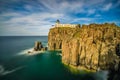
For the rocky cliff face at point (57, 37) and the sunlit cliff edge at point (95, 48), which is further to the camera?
the rocky cliff face at point (57, 37)

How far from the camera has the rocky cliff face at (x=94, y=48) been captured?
63.9 feet

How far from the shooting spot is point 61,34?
4225 cm

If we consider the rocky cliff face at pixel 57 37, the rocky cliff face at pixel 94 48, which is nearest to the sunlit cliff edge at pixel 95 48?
the rocky cliff face at pixel 94 48

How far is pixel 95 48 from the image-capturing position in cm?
2053

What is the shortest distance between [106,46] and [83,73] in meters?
5.30

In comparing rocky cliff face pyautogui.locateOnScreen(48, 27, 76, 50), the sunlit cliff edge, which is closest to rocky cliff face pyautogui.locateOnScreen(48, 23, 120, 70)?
the sunlit cliff edge

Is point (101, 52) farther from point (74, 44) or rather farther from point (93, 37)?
point (74, 44)

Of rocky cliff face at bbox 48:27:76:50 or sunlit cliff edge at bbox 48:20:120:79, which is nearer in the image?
sunlit cliff edge at bbox 48:20:120:79

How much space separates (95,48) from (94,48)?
163 mm

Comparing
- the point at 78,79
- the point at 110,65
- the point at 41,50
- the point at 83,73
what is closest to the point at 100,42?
the point at 110,65

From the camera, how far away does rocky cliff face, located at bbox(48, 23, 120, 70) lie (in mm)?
19484

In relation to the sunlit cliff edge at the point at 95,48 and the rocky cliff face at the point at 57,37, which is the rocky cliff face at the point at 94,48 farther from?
the rocky cliff face at the point at 57,37

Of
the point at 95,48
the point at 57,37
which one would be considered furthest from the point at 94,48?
the point at 57,37

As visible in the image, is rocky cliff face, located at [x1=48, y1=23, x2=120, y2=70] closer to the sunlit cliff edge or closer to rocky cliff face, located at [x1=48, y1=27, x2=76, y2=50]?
the sunlit cliff edge
